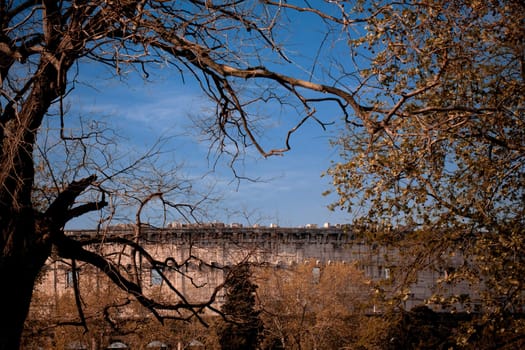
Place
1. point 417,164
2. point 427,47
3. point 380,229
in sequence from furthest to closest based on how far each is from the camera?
point 380,229
point 417,164
point 427,47

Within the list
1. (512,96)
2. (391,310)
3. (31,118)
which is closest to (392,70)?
(512,96)

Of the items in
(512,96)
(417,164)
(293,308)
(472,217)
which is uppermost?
(512,96)

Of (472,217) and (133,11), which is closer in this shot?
(133,11)

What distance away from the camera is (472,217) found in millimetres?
11633

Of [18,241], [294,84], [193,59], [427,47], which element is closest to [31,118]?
[18,241]

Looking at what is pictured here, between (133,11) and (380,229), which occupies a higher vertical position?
(133,11)

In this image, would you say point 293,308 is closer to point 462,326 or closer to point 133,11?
point 462,326

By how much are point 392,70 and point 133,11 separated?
565cm

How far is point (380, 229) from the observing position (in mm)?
12391

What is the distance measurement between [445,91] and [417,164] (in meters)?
1.28

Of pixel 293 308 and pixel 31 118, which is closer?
pixel 31 118

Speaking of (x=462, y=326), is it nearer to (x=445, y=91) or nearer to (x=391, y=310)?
(x=391, y=310)

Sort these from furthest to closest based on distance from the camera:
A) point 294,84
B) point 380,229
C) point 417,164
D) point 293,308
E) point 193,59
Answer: point 293,308, point 380,229, point 417,164, point 193,59, point 294,84

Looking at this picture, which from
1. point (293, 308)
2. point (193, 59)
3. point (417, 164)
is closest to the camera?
point (193, 59)
